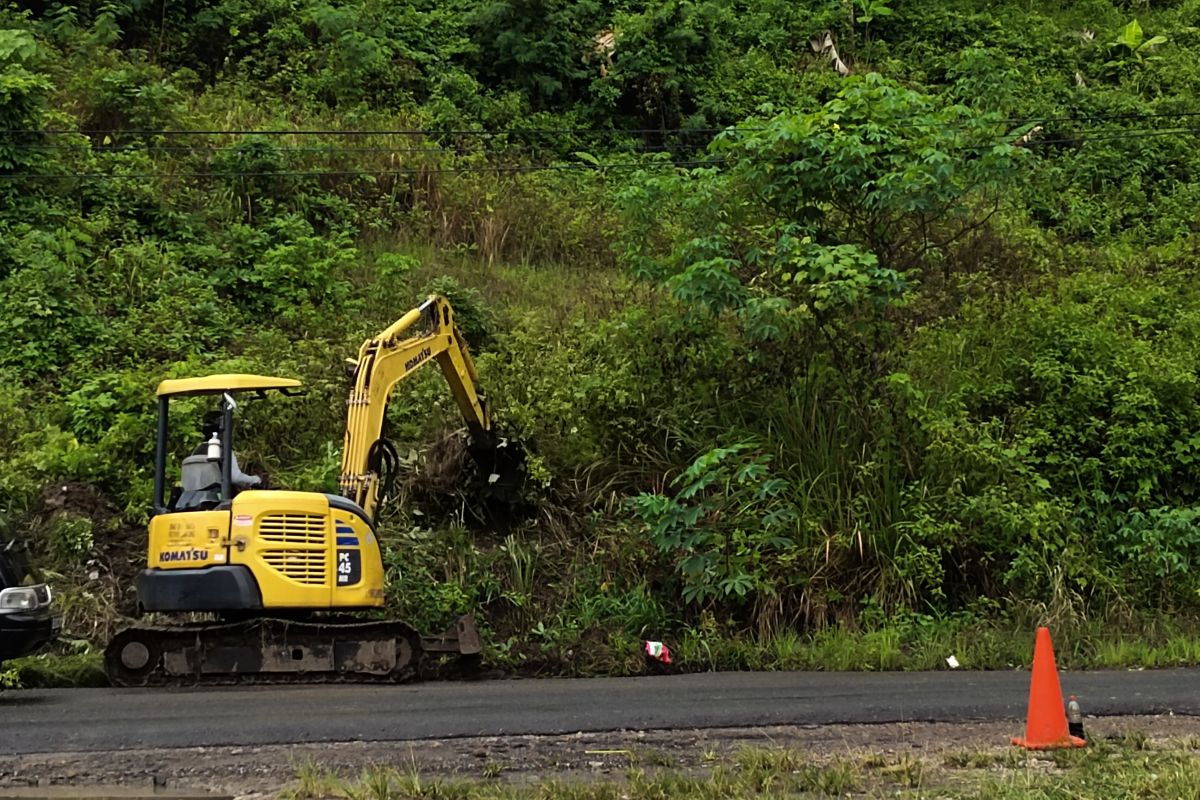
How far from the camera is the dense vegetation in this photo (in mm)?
12352

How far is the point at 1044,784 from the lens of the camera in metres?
6.20

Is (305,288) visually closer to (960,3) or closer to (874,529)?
(874,529)

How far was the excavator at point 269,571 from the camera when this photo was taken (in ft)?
32.7

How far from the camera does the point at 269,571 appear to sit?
9.95 metres

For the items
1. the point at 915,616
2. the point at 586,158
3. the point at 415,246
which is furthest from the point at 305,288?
the point at 915,616

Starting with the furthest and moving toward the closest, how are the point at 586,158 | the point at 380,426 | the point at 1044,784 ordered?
the point at 586,158, the point at 380,426, the point at 1044,784

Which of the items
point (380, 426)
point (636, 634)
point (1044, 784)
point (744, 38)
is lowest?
point (636, 634)

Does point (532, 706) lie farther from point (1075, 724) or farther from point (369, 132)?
point (369, 132)

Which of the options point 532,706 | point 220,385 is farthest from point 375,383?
point 532,706

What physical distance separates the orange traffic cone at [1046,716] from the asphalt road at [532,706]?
1161 millimetres

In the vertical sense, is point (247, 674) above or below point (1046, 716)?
below

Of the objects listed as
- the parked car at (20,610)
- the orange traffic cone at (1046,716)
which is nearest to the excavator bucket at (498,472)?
the parked car at (20,610)

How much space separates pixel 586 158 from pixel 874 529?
1052 cm

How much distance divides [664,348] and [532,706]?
600cm
